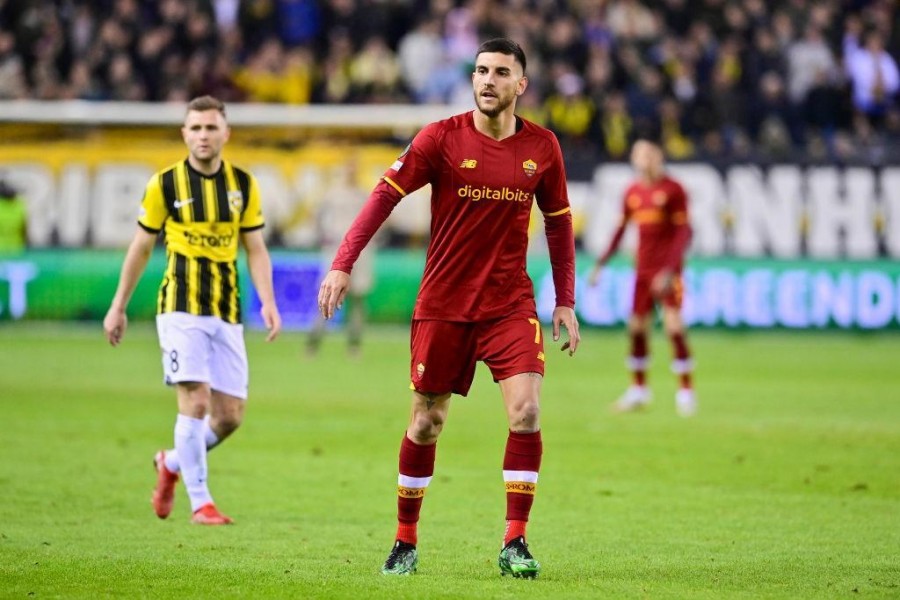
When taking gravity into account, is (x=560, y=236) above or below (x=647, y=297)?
above

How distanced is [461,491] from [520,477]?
3359 mm

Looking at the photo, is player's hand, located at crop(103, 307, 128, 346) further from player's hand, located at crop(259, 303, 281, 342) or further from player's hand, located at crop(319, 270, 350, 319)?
player's hand, located at crop(319, 270, 350, 319)

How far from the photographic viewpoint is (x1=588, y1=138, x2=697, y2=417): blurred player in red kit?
626 inches

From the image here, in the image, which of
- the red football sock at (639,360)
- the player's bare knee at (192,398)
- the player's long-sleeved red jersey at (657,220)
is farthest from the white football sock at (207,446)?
the red football sock at (639,360)

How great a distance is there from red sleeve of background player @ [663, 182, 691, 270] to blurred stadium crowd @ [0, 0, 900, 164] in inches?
385

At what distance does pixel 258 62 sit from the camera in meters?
27.0

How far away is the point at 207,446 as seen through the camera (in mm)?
9586

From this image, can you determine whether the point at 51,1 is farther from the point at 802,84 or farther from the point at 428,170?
the point at 428,170

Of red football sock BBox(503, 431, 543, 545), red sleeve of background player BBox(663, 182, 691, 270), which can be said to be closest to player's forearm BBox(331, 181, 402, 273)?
red football sock BBox(503, 431, 543, 545)

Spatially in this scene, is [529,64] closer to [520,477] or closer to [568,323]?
[568,323]

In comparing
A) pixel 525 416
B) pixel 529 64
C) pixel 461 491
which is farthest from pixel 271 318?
pixel 529 64

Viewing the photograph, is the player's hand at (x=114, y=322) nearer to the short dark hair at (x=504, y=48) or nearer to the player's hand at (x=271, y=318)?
the player's hand at (x=271, y=318)

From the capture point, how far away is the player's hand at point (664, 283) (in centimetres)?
1571

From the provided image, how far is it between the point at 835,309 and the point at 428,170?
62.6 feet
